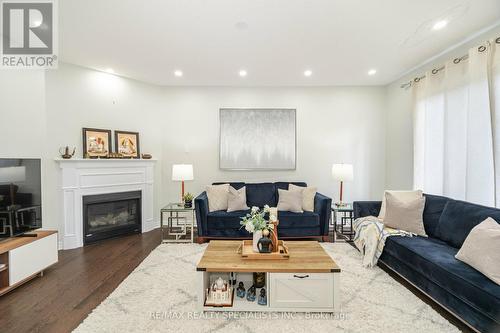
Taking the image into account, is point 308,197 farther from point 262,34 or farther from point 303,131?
point 262,34

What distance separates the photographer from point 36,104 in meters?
3.31

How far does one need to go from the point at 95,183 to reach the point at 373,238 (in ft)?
13.9

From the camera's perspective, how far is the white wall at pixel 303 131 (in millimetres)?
4680

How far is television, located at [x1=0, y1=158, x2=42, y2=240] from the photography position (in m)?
2.46

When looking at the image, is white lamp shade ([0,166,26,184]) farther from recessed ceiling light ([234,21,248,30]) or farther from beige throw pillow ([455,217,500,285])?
beige throw pillow ([455,217,500,285])

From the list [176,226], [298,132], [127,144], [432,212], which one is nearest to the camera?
[432,212]

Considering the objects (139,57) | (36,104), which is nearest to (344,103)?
(139,57)

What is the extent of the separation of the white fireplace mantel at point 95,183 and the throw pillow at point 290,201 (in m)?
2.49

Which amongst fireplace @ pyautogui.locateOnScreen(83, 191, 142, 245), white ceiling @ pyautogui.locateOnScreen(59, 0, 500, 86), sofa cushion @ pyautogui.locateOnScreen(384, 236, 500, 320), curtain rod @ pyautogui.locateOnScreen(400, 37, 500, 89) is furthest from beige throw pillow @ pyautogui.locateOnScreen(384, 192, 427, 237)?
fireplace @ pyautogui.locateOnScreen(83, 191, 142, 245)

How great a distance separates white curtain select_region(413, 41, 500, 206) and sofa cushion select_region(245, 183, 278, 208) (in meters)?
2.38

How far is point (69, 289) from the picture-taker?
2.44 metres

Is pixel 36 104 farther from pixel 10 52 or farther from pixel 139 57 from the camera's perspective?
pixel 139 57

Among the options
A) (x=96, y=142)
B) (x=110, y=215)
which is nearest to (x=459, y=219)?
(x=110, y=215)

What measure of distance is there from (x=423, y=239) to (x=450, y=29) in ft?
8.11
